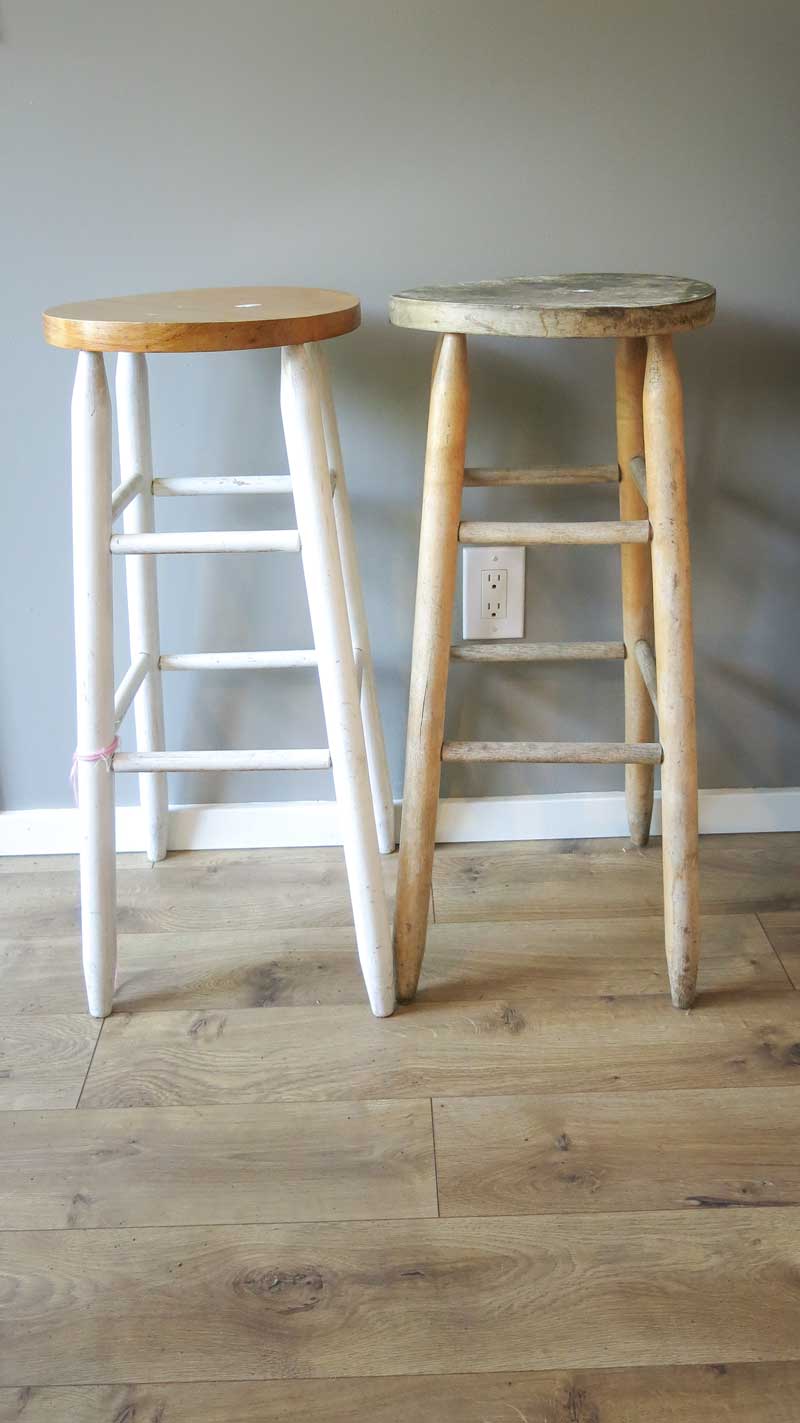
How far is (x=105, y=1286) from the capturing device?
2.89ft

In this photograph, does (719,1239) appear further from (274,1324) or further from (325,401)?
(325,401)

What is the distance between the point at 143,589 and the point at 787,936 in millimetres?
786

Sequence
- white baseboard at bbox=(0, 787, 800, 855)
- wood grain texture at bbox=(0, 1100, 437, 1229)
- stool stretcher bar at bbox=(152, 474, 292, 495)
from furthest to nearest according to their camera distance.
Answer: white baseboard at bbox=(0, 787, 800, 855) < stool stretcher bar at bbox=(152, 474, 292, 495) < wood grain texture at bbox=(0, 1100, 437, 1229)

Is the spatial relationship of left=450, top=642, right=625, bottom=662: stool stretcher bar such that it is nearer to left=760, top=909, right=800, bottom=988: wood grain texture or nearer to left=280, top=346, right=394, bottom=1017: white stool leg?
left=280, top=346, right=394, bottom=1017: white stool leg

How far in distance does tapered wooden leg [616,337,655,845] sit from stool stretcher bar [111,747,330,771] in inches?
14.8

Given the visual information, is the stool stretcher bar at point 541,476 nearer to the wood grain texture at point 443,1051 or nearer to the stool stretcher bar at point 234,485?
the stool stretcher bar at point 234,485

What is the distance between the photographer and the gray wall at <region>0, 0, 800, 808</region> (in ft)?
3.85

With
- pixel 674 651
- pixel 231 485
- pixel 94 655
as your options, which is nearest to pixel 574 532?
pixel 674 651

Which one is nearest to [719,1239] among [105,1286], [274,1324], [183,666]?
[274,1324]

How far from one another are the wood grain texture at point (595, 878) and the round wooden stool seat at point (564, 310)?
2.08 ft

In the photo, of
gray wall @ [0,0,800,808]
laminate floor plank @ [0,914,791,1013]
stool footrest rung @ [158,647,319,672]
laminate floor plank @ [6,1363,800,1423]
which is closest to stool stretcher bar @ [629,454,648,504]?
gray wall @ [0,0,800,808]

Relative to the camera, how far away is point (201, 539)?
1.07 m

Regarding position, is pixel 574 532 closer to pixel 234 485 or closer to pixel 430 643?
pixel 430 643

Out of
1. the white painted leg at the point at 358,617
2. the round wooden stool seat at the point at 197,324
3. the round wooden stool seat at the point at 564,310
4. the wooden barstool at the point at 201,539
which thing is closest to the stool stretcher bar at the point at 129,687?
the wooden barstool at the point at 201,539
